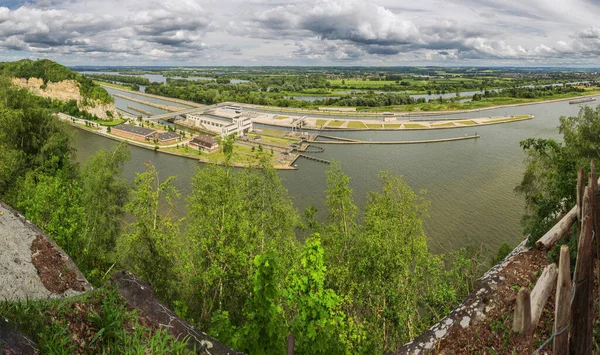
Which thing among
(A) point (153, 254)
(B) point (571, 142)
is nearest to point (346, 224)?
(A) point (153, 254)

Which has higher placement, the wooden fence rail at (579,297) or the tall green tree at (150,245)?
the wooden fence rail at (579,297)

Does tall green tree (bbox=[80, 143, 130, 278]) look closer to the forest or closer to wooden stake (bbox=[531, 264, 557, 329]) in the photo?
the forest

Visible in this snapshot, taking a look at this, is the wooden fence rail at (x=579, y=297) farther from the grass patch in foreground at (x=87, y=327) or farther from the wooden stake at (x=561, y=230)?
the grass patch in foreground at (x=87, y=327)

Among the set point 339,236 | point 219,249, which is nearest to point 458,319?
point 219,249

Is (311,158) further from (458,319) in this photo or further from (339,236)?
(458,319)

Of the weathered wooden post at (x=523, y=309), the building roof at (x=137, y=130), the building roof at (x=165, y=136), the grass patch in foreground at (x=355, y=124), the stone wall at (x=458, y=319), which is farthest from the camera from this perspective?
the grass patch in foreground at (x=355, y=124)

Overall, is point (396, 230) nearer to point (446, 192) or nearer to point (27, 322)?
point (27, 322)

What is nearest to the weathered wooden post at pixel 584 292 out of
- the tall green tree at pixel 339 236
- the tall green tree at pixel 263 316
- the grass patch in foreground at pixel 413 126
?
the tall green tree at pixel 263 316

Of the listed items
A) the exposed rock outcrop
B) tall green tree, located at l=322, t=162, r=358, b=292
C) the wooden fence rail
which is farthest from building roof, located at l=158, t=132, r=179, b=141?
the wooden fence rail
